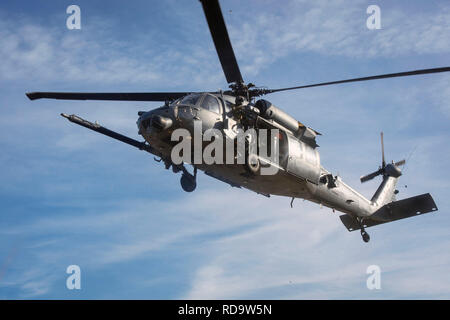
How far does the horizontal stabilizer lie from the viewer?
63.0 feet

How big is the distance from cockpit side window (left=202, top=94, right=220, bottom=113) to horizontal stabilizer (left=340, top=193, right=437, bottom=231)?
9.78 meters

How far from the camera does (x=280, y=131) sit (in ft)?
50.7

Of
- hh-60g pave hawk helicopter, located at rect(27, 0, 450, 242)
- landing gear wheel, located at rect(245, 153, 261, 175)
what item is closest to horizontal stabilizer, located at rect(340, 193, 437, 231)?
hh-60g pave hawk helicopter, located at rect(27, 0, 450, 242)

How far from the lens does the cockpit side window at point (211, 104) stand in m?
14.1

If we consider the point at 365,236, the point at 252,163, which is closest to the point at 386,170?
the point at 365,236

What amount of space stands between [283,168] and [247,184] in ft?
4.86

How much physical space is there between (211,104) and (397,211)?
36.6 ft

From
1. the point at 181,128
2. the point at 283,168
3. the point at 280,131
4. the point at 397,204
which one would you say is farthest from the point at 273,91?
the point at 397,204

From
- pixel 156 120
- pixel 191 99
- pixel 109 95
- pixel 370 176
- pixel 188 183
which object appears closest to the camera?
pixel 156 120

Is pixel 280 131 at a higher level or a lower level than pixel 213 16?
lower

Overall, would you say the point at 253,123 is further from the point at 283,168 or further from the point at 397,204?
the point at 397,204

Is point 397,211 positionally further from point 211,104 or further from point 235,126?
point 211,104

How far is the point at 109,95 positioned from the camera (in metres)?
15.6
